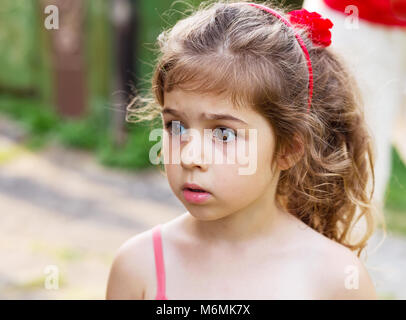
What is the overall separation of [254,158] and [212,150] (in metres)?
0.13

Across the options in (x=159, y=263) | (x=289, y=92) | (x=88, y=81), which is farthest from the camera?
(x=88, y=81)

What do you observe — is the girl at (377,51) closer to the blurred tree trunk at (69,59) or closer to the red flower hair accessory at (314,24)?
the red flower hair accessory at (314,24)

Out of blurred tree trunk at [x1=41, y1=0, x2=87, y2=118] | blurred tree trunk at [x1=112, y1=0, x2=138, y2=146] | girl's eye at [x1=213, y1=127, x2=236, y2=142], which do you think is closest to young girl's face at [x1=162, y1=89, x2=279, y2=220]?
girl's eye at [x1=213, y1=127, x2=236, y2=142]

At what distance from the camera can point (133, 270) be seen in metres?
1.90

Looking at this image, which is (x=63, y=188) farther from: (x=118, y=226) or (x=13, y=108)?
(x=13, y=108)

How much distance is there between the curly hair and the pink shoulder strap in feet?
1.23

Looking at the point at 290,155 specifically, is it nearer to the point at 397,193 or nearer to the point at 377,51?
the point at 377,51

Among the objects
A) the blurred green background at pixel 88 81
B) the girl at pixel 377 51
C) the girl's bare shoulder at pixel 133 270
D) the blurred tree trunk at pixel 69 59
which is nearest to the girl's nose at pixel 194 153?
the girl's bare shoulder at pixel 133 270

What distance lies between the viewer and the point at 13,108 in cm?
732

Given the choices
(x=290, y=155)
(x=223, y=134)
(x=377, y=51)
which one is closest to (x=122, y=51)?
(x=377, y=51)

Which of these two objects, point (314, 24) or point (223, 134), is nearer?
point (223, 134)

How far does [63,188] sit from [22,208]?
1.56ft

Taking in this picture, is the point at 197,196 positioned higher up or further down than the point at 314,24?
further down

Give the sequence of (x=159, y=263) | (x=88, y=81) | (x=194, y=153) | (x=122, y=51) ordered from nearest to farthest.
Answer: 1. (x=194, y=153)
2. (x=159, y=263)
3. (x=122, y=51)
4. (x=88, y=81)
